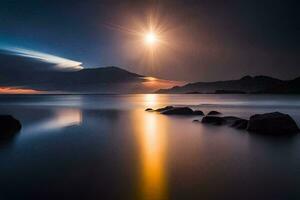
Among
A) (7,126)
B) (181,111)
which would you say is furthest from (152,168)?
(181,111)

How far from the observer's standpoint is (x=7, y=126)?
69.5 ft

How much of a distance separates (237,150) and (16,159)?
13122 mm

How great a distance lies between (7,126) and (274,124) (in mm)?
22442

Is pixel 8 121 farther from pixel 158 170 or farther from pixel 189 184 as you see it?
pixel 189 184

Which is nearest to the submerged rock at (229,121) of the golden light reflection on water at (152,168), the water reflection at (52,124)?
the golden light reflection on water at (152,168)

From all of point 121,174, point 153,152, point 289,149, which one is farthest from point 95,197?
point 289,149

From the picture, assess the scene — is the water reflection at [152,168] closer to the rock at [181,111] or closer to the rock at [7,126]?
the rock at [7,126]

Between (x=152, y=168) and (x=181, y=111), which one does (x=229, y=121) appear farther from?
(x=152, y=168)

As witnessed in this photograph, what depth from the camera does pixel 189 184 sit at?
369 inches

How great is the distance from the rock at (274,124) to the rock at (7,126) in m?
21.0

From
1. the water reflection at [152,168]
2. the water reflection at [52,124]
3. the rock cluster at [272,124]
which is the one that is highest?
the rock cluster at [272,124]

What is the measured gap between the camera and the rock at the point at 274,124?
63.5ft

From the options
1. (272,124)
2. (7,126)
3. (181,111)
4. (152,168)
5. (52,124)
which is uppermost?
(272,124)

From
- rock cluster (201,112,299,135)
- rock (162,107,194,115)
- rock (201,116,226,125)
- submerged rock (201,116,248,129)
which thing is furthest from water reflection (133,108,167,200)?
rock (162,107,194,115)
